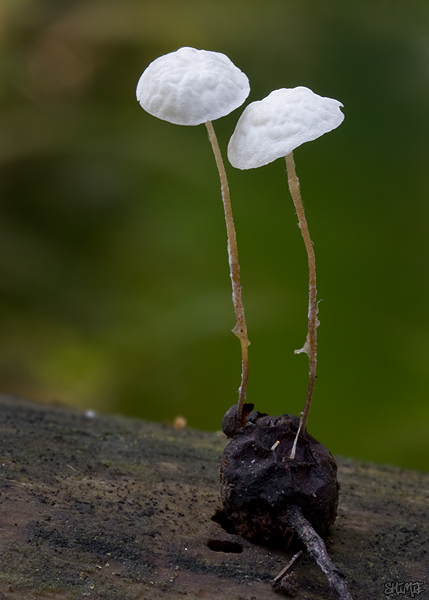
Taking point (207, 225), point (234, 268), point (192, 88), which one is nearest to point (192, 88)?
point (192, 88)

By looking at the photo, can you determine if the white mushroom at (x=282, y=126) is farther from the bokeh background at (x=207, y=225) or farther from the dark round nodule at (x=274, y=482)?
the bokeh background at (x=207, y=225)

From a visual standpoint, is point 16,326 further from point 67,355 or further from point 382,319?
point 382,319

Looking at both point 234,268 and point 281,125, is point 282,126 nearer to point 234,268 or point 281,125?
point 281,125

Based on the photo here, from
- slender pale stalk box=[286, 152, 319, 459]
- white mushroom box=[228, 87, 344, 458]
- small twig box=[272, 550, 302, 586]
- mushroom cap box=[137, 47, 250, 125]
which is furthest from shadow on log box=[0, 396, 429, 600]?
mushroom cap box=[137, 47, 250, 125]

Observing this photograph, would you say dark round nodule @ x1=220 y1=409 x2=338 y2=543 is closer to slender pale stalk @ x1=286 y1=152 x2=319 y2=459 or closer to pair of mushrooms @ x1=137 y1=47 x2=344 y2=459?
slender pale stalk @ x1=286 y1=152 x2=319 y2=459

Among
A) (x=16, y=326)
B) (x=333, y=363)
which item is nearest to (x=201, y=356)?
(x=333, y=363)

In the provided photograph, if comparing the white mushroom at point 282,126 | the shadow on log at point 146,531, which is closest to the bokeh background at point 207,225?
the shadow on log at point 146,531

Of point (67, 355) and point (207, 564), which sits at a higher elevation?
point (67, 355)
